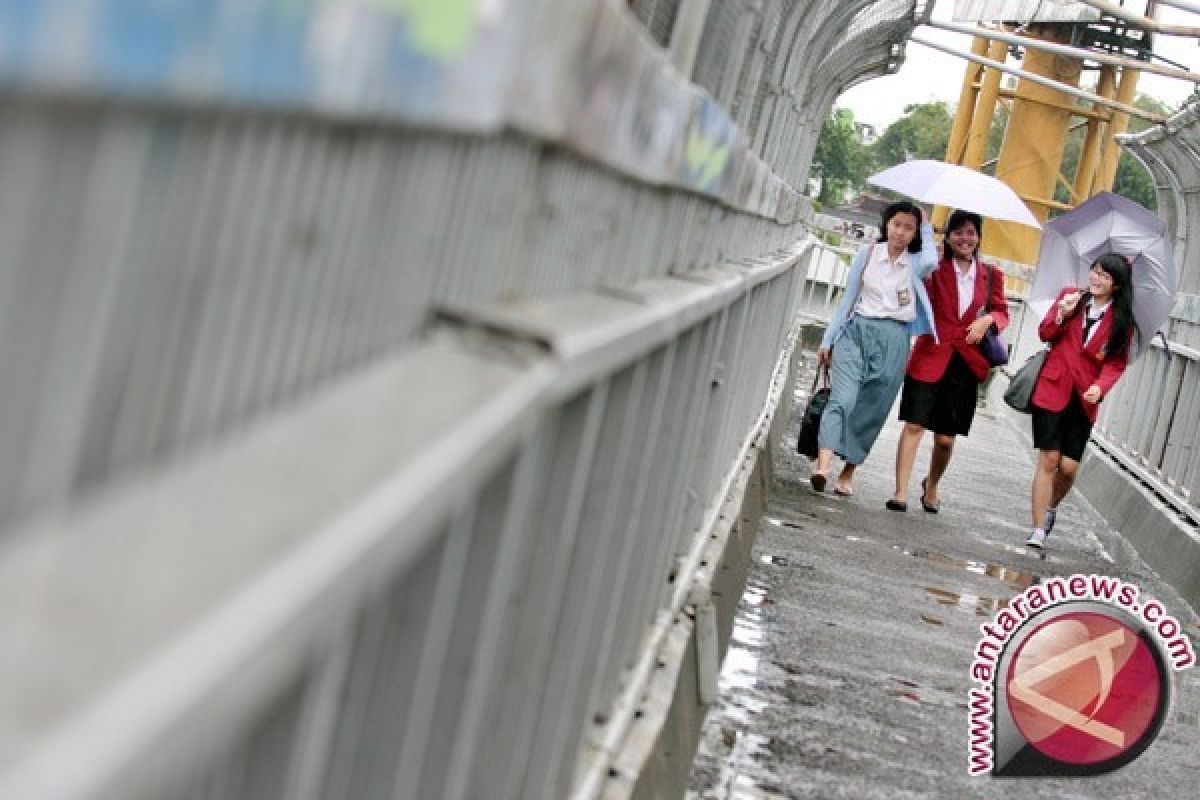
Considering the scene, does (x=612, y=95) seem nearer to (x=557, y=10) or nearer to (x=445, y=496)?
(x=557, y=10)

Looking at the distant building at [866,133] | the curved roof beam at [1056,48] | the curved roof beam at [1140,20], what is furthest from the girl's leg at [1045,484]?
the distant building at [866,133]

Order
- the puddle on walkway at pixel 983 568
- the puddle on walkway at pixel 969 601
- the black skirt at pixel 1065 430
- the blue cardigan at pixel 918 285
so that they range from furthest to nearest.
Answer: the black skirt at pixel 1065 430 → the blue cardigan at pixel 918 285 → the puddle on walkway at pixel 983 568 → the puddle on walkway at pixel 969 601

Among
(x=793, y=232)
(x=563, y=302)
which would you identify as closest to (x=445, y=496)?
(x=563, y=302)

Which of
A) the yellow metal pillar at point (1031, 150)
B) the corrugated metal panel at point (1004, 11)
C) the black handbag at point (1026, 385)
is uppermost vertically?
the corrugated metal panel at point (1004, 11)

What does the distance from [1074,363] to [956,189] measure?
2.97 metres

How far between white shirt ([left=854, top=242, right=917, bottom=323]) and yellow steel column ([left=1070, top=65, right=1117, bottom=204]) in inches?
1446

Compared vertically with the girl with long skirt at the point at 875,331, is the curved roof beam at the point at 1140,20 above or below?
above

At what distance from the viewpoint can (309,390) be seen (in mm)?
2393

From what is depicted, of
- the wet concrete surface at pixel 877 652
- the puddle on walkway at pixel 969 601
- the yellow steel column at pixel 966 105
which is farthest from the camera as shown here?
the yellow steel column at pixel 966 105

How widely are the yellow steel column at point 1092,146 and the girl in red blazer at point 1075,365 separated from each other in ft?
120

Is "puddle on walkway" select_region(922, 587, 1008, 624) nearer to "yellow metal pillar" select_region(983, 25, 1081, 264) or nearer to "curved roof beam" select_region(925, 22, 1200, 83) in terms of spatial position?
"curved roof beam" select_region(925, 22, 1200, 83)

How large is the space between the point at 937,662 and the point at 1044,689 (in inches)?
38.8

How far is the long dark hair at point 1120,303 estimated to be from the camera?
15.3 metres

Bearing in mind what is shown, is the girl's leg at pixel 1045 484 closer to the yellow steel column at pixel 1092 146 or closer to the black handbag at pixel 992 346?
the black handbag at pixel 992 346
